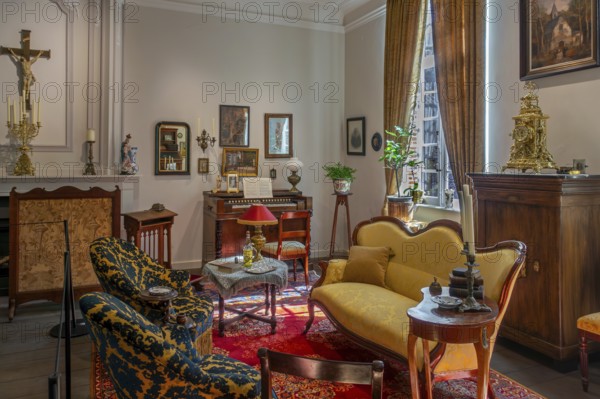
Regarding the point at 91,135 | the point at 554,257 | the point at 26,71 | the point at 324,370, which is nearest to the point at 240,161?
the point at 91,135

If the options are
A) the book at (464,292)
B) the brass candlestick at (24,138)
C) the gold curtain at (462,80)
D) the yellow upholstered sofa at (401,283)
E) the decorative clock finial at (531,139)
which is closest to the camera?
the book at (464,292)

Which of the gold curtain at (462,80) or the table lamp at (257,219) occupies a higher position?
the gold curtain at (462,80)

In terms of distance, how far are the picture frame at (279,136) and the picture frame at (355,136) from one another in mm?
909

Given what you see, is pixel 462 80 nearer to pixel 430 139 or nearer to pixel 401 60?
pixel 430 139

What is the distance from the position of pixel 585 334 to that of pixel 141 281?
3.20m

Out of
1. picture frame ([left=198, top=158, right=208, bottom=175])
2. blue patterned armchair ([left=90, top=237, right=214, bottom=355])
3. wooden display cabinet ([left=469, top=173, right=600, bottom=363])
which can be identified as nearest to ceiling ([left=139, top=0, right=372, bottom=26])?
picture frame ([left=198, top=158, right=208, bottom=175])

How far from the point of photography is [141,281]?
362 centimetres

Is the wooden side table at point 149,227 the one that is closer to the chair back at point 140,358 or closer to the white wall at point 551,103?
the chair back at point 140,358

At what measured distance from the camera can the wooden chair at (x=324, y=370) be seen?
1.55m

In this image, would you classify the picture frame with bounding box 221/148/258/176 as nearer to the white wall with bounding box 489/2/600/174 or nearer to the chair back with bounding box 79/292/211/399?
the white wall with bounding box 489/2/600/174

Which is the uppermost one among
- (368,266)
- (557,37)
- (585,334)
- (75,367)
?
(557,37)

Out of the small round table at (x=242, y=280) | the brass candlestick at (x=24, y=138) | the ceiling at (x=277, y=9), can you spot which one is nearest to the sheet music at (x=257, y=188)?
the small round table at (x=242, y=280)

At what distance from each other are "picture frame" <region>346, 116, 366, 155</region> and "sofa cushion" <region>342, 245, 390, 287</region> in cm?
315

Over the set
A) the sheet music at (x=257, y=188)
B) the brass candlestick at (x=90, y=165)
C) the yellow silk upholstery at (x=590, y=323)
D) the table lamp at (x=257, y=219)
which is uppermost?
the brass candlestick at (x=90, y=165)
